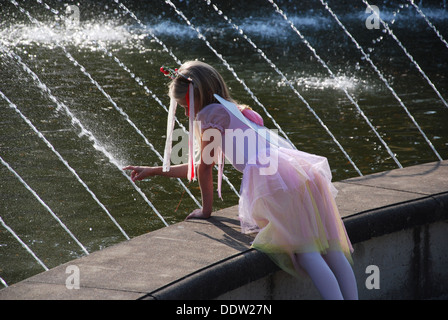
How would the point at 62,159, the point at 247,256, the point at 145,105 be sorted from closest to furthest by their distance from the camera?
the point at 247,256
the point at 62,159
the point at 145,105

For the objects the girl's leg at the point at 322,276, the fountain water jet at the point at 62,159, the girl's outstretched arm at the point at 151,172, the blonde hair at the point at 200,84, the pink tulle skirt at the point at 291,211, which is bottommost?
the girl's leg at the point at 322,276

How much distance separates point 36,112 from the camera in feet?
29.4

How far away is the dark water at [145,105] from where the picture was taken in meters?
5.88

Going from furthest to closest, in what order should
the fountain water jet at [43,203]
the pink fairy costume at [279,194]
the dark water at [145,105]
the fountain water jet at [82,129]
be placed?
the fountain water jet at [82,129] → the dark water at [145,105] → the fountain water jet at [43,203] → the pink fairy costume at [279,194]

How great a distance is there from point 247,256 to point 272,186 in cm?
42

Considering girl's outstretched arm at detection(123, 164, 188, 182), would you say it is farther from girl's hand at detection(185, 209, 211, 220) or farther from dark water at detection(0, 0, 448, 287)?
dark water at detection(0, 0, 448, 287)

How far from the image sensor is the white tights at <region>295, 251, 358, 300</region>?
3.15m

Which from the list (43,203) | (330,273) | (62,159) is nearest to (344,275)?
(330,273)

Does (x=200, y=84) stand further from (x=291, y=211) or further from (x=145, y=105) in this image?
(x=145, y=105)

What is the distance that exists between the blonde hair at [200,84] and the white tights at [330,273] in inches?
41.6

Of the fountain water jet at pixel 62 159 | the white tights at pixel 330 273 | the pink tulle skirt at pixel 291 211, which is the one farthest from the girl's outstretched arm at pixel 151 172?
the fountain water jet at pixel 62 159

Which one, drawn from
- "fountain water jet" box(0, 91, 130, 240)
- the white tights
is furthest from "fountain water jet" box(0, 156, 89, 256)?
the white tights

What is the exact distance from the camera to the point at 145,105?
9719 mm

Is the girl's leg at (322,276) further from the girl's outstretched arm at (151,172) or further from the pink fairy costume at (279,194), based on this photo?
the girl's outstretched arm at (151,172)
